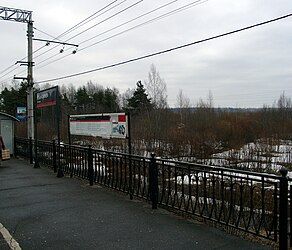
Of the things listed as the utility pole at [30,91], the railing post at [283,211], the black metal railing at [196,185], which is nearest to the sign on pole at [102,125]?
the black metal railing at [196,185]

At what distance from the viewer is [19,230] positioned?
4.60 meters

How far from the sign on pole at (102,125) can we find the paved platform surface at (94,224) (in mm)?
2217

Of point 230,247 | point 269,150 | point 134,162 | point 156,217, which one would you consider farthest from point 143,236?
point 269,150

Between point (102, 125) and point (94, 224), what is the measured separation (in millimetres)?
5462

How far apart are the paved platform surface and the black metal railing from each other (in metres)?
0.24

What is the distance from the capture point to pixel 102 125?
10023 mm

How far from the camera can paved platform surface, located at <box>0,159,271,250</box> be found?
4000mm

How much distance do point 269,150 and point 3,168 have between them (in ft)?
58.3

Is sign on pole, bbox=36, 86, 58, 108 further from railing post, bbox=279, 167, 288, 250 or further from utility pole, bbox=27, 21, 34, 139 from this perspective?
railing post, bbox=279, 167, 288, 250

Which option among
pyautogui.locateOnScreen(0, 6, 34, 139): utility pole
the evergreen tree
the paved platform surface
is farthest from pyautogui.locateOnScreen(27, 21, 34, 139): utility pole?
the evergreen tree

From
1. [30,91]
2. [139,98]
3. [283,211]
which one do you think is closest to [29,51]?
[30,91]

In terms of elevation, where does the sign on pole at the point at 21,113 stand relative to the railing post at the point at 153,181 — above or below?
above

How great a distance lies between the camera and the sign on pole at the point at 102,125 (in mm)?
8991

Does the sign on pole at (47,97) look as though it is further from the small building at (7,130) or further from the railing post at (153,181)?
the railing post at (153,181)
